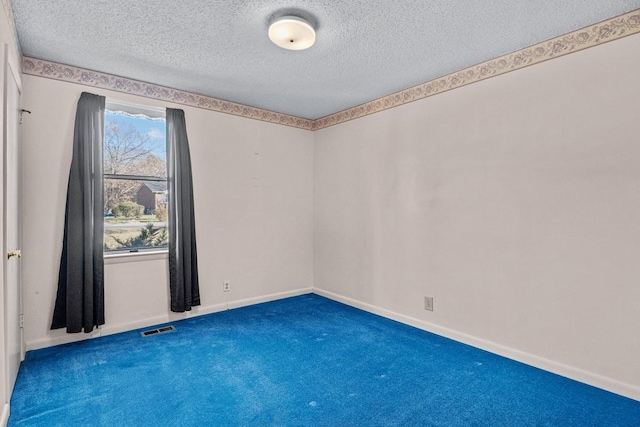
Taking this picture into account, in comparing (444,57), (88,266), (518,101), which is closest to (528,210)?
(518,101)

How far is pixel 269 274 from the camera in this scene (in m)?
4.59

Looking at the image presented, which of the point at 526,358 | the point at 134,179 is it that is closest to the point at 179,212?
the point at 134,179

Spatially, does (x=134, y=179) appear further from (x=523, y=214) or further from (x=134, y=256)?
(x=523, y=214)

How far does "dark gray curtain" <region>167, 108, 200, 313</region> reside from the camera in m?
3.69

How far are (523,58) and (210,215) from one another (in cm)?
349

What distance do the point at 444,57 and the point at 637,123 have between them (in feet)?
4.77

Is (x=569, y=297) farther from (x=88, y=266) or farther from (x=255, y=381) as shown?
(x=88, y=266)

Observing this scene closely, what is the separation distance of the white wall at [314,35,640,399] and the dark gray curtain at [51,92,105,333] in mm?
2860

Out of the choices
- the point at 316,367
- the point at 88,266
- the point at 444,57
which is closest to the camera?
the point at 316,367

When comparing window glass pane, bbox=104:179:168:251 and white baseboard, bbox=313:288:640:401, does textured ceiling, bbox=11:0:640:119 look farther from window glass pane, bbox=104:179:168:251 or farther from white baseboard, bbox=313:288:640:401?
white baseboard, bbox=313:288:640:401

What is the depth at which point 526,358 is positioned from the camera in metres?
2.77

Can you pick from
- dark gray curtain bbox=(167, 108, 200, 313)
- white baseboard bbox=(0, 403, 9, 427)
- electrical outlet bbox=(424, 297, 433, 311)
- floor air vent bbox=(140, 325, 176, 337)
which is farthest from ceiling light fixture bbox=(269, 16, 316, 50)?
floor air vent bbox=(140, 325, 176, 337)

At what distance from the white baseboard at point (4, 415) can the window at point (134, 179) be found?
1.75m

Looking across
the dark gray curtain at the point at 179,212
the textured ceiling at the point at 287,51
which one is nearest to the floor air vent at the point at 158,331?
the dark gray curtain at the point at 179,212
